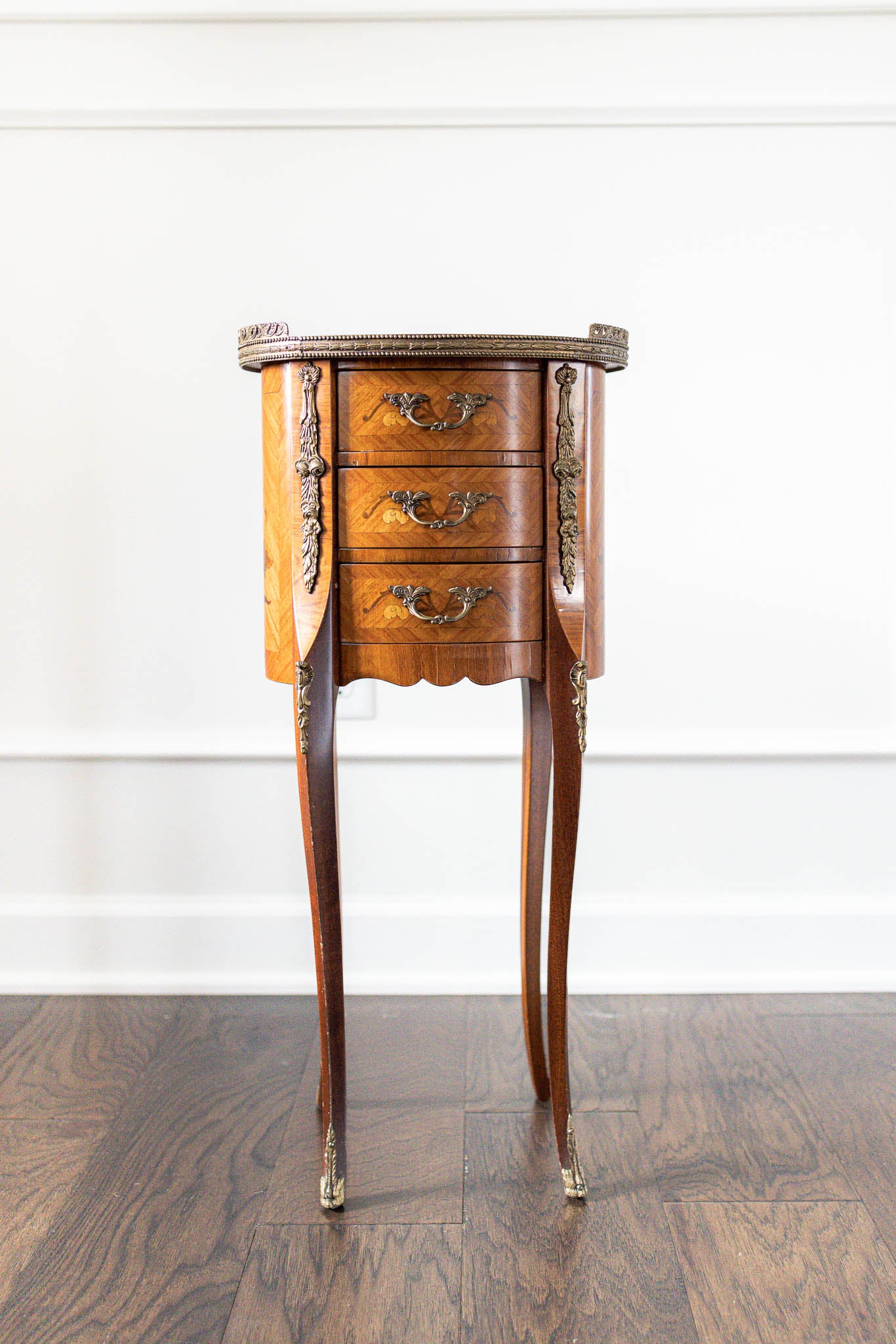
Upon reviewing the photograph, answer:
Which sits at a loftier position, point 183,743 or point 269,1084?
point 183,743

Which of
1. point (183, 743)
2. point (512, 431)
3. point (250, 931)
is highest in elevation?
point (512, 431)

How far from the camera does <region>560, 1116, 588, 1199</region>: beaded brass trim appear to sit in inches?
64.3

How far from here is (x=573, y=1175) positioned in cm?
164

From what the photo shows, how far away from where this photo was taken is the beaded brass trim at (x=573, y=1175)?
1.63 meters

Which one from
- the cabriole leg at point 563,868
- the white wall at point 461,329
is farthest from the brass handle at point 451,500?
the white wall at point 461,329

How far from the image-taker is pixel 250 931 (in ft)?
7.82

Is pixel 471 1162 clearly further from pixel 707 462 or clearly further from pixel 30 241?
pixel 30 241

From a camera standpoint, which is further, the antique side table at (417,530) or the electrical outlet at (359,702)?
the electrical outlet at (359,702)

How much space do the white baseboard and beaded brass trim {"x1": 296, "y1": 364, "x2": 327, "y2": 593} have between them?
40.5 inches

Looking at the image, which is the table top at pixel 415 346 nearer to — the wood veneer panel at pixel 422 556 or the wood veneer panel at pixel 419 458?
the wood veneer panel at pixel 419 458

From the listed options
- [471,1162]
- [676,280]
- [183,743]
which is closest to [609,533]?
[676,280]

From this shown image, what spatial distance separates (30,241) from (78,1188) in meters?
1.69

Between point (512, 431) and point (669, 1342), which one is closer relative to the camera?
point (669, 1342)

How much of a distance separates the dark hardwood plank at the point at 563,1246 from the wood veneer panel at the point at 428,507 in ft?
2.91
